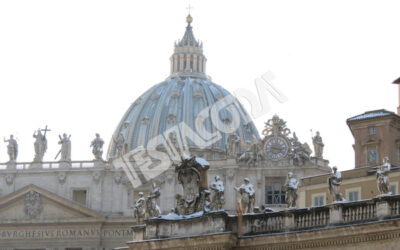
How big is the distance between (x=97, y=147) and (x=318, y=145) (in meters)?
20.1

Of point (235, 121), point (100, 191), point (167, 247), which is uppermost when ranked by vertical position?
point (235, 121)

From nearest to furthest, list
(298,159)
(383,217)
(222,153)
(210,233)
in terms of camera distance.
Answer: (383,217)
(210,233)
(298,159)
(222,153)

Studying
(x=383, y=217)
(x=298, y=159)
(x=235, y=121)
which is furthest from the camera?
(x=235, y=121)

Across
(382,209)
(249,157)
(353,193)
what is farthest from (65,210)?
(382,209)

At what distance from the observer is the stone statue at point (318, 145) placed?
9731 cm

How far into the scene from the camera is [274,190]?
97500 mm

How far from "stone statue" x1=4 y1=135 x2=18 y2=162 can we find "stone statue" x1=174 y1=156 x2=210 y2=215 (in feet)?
202

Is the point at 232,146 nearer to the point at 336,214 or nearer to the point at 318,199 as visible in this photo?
the point at 318,199

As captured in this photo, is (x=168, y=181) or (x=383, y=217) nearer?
(x=383, y=217)

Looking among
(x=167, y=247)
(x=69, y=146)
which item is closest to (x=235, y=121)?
(x=69, y=146)

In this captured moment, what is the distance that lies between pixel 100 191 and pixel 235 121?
1801 inches

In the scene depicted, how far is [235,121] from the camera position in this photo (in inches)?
5689

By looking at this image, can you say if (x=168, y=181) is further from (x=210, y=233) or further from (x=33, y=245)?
(x=210, y=233)

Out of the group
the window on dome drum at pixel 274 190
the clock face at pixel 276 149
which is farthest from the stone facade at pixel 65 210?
the clock face at pixel 276 149
